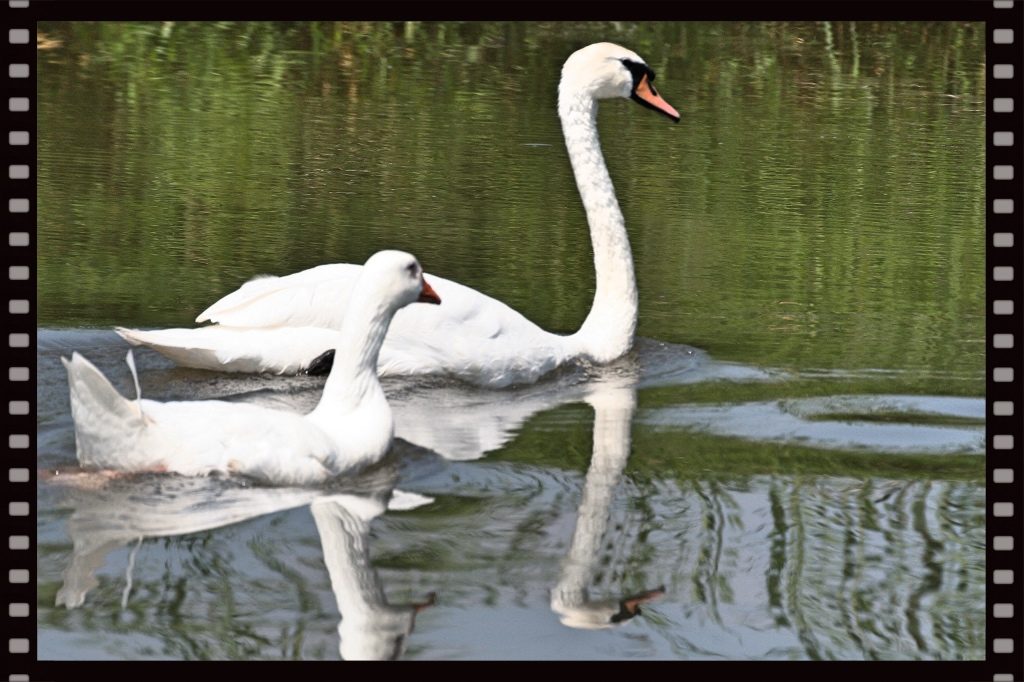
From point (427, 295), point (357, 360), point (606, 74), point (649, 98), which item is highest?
point (606, 74)

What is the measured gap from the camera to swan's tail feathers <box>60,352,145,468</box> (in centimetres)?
588

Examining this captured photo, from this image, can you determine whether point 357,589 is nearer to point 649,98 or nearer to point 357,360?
point 357,360

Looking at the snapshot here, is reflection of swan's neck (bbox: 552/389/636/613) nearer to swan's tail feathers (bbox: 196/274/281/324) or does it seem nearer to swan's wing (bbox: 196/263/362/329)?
swan's wing (bbox: 196/263/362/329)

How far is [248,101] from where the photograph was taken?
1477cm

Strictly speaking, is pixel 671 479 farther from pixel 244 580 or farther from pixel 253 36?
pixel 253 36

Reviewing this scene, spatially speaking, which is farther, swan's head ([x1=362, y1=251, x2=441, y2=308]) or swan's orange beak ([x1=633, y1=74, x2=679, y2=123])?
swan's orange beak ([x1=633, y1=74, x2=679, y2=123])

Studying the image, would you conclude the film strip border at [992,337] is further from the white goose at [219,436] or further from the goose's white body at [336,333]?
the goose's white body at [336,333]

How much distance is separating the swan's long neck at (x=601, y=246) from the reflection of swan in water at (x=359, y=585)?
2468mm

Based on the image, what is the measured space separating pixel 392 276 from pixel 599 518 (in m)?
1.22

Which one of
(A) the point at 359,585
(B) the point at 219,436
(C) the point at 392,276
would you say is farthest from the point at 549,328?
(A) the point at 359,585

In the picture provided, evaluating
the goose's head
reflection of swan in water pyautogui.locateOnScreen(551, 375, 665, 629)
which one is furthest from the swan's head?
the goose's head

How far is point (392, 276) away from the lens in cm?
657

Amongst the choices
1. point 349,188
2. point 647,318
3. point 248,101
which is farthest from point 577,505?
point 248,101
